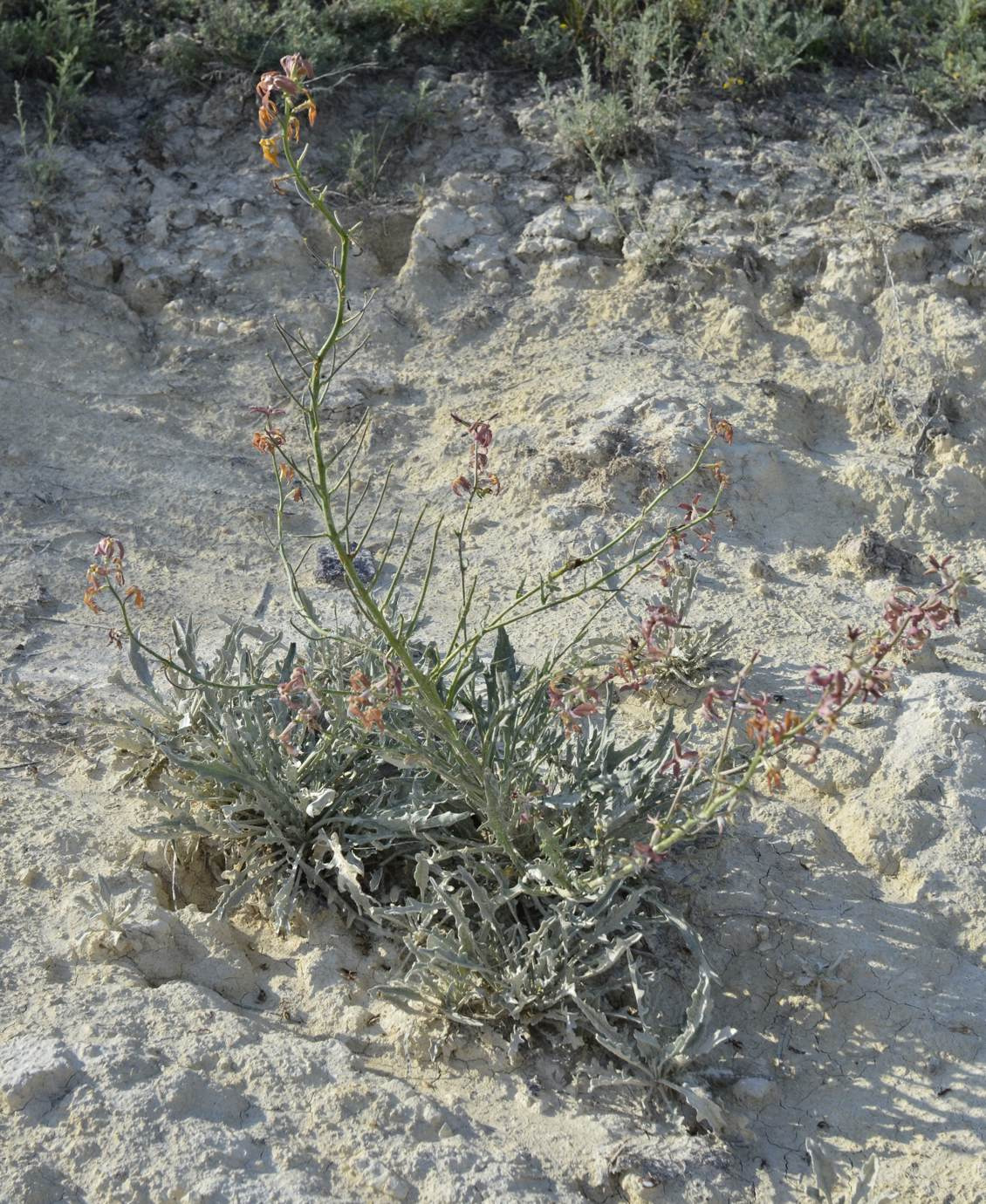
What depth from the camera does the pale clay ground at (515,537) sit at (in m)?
2.49

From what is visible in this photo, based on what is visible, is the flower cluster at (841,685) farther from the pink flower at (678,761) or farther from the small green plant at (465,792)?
the pink flower at (678,761)

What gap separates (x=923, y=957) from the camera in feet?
9.64

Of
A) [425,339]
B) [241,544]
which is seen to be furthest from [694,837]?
[425,339]

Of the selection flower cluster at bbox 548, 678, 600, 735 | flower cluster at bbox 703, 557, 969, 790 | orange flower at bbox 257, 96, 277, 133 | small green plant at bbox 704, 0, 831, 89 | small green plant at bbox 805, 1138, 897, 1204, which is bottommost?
small green plant at bbox 805, 1138, 897, 1204

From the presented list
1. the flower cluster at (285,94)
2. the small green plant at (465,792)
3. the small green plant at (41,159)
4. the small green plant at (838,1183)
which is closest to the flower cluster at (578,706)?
the small green plant at (465,792)

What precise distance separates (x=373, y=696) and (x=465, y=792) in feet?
1.77

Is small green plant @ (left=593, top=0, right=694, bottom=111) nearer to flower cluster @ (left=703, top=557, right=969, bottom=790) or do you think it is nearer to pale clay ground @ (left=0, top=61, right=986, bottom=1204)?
pale clay ground @ (left=0, top=61, right=986, bottom=1204)

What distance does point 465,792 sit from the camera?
2.79 meters

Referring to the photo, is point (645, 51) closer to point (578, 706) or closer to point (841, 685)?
point (578, 706)

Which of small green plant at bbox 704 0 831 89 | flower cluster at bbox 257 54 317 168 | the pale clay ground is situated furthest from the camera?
small green plant at bbox 704 0 831 89

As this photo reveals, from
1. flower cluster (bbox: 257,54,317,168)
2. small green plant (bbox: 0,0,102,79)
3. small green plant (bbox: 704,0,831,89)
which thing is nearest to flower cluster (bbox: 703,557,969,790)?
flower cluster (bbox: 257,54,317,168)

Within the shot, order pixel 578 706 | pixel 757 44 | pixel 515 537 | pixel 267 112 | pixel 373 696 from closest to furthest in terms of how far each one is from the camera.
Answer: pixel 267 112 → pixel 373 696 → pixel 578 706 → pixel 515 537 → pixel 757 44

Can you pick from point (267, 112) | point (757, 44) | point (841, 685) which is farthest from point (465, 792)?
point (757, 44)

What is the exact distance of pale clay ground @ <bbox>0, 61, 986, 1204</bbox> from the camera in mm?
2492
